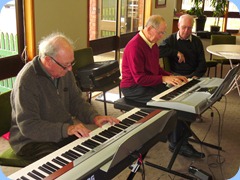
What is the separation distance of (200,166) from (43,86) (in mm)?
1745

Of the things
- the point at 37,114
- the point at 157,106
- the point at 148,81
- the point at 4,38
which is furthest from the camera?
the point at 4,38

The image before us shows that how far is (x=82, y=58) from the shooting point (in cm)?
397

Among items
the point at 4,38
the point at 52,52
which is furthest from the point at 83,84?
the point at 52,52

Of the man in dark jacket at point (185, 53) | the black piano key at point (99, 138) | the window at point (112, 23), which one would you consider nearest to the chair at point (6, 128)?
the black piano key at point (99, 138)

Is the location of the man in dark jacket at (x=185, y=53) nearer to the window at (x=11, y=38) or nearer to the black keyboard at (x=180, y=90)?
the black keyboard at (x=180, y=90)

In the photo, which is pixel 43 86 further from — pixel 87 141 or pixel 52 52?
pixel 87 141

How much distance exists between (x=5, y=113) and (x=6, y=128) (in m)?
0.10

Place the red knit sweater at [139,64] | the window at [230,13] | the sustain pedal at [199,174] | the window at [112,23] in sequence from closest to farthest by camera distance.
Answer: the sustain pedal at [199,174] → the red knit sweater at [139,64] → the window at [112,23] → the window at [230,13]

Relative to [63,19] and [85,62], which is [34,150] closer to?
[85,62]

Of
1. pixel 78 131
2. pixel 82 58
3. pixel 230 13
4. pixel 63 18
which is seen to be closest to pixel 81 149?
pixel 78 131

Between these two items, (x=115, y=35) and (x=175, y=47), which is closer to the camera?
(x=175, y=47)

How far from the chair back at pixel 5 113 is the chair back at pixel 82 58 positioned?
1.76m

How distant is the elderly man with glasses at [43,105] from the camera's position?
187cm

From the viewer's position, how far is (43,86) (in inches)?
77.8
